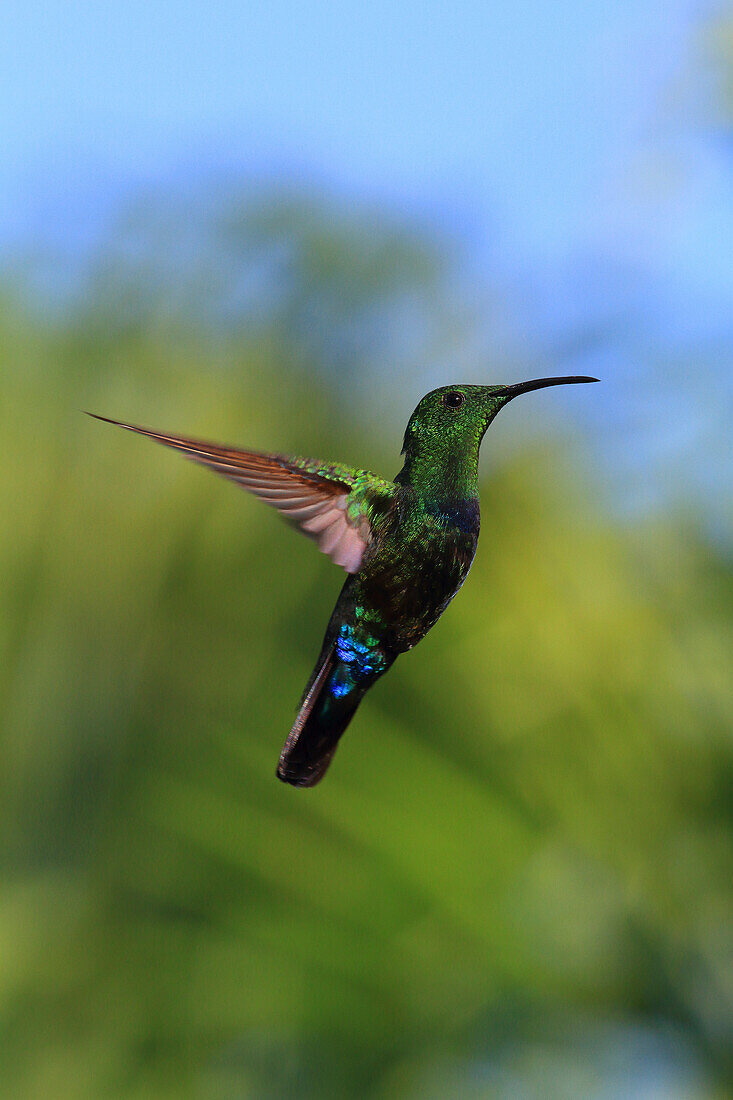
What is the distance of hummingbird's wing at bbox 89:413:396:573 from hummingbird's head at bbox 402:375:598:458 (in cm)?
2

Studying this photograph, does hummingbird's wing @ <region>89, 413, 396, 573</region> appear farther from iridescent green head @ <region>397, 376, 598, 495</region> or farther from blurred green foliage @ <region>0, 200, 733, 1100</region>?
blurred green foliage @ <region>0, 200, 733, 1100</region>

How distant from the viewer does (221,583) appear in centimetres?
196

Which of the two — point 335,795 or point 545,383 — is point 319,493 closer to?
point 545,383

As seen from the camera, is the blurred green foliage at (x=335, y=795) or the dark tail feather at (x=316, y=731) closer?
the dark tail feather at (x=316, y=731)

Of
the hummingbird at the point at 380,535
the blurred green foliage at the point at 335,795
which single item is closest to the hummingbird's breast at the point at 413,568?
the hummingbird at the point at 380,535

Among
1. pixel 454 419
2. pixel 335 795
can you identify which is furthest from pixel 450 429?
pixel 335 795

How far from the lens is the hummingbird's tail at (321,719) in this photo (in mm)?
318

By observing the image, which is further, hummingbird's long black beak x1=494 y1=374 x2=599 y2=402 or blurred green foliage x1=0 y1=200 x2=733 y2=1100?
blurred green foliage x1=0 y1=200 x2=733 y2=1100

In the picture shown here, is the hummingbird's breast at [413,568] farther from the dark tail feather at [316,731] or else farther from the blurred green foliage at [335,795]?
the blurred green foliage at [335,795]

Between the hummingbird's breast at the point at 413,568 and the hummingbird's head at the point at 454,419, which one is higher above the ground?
the hummingbird's head at the point at 454,419

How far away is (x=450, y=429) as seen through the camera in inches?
12.6

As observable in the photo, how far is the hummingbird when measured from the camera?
0.96 feet

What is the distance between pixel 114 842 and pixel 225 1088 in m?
0.46

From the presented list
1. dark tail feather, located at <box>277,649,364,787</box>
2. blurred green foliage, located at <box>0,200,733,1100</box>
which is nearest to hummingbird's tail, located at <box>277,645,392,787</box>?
dark tail feather, located at <box>277,649,364,787</box>
